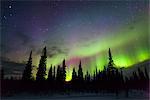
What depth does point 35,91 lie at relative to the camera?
39281 millimetres

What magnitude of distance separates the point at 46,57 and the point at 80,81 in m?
15.7

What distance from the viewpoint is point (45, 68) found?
51.1 m

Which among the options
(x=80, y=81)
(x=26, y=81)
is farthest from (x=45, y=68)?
(x=80, y=81)

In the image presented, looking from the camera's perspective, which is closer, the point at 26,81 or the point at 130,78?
the point at 26,81

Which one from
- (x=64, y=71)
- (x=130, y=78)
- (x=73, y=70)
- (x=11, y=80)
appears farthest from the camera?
(x=130, y=78)

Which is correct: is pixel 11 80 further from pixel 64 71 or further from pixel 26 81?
pixel 64 71

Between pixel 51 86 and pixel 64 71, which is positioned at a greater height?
pixel 64 71

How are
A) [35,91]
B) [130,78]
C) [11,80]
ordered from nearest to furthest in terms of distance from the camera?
[35,91] < [11,80] < [130,78]

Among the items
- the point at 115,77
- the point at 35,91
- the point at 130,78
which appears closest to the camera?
the point at 35,91

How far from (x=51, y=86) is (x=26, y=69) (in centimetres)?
816

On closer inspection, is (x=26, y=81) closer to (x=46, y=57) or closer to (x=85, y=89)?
(x=46, y=57)

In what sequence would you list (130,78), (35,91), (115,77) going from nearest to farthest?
1. (35,91)
2. (115,77)
3. (130,78)

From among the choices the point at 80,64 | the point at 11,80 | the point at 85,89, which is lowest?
the point at 85,89

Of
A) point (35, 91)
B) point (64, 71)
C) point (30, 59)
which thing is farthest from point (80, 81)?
point (35, 91)
